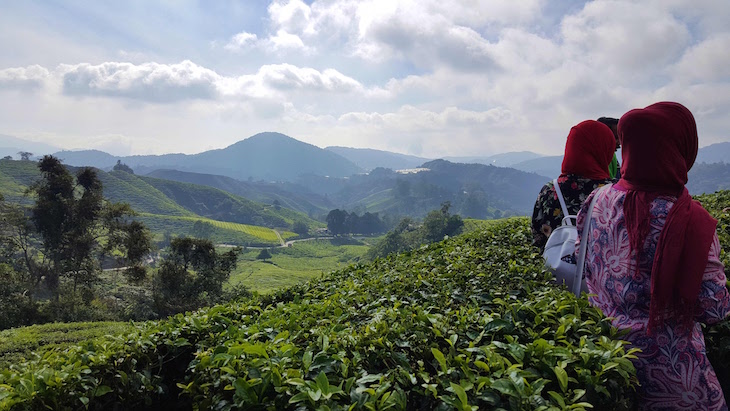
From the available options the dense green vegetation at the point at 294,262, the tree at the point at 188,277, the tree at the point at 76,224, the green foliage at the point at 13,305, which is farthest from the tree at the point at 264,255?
the green foliage at the point at 13,305

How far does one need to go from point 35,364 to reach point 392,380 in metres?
2.00


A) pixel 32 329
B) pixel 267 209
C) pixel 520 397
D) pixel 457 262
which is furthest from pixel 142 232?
pixel 267 209

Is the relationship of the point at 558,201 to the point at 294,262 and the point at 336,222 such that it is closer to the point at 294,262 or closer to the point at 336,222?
the point at 294,262

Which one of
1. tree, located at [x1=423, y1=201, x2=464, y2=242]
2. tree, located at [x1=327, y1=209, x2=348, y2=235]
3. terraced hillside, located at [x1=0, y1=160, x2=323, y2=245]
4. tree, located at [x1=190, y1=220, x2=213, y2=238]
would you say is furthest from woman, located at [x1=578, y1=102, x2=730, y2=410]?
tree, located at [x1=327, y1=209, x2=348, y2=235]

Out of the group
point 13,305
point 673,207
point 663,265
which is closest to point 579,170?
point 673,207

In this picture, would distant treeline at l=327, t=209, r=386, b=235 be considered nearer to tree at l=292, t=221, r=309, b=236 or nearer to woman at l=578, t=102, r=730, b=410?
tree at l=292, t=221, r=309, b=236

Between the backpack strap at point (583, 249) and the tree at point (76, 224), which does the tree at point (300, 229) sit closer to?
Result: the tree at point (76, 224)

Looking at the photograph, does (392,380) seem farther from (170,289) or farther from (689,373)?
(170,289)

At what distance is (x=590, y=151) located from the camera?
3373 millimetres

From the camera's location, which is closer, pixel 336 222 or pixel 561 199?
pixel 561 199

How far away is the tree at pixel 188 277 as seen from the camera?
25.7m

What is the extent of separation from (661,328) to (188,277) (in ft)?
91.3

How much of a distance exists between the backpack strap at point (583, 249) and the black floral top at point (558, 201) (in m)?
0.71

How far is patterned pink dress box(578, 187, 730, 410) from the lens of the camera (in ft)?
6.39
